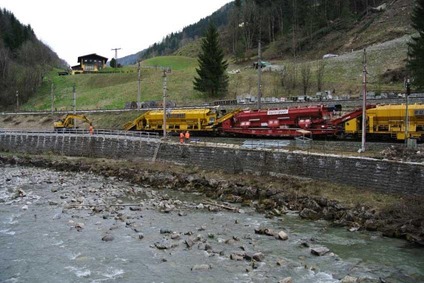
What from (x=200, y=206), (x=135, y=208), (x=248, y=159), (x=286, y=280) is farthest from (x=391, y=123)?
(x=286, y=280)

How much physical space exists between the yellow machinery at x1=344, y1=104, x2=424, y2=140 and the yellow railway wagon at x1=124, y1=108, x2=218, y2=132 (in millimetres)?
15266

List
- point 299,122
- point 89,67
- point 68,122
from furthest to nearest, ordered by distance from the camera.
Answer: point 89,67 → point 68,122 → point 299,122

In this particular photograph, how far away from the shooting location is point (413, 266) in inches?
655

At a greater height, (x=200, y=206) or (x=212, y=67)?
(x=212, y=67)

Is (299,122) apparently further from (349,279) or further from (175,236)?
(349,279)

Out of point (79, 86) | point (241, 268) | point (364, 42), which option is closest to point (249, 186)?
point (241, 268)

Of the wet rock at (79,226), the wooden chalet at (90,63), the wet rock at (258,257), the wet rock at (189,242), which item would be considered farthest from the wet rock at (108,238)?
the wooden chalet at (90,63)

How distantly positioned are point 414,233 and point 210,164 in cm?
1815

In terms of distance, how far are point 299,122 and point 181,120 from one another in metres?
14.0

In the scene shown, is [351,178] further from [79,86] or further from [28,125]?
[79,86]

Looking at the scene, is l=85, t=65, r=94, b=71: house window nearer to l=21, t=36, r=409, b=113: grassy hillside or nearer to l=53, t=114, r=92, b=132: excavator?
l=21, t=36, r=409, b=113: grassy hillside

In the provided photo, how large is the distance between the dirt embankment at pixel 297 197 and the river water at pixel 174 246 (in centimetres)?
101

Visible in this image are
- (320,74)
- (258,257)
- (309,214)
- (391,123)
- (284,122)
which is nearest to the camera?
(258,257)

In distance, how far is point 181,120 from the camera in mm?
46938
